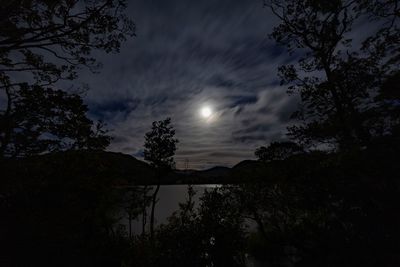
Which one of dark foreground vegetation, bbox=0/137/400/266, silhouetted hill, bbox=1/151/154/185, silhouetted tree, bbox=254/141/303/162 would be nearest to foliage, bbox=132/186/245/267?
dark foreground vegetation, bbox=0/137/400/266

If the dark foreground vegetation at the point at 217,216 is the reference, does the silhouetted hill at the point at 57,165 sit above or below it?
above

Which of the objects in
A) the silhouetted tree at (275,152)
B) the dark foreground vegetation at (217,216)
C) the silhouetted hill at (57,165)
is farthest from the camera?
the silhouetted tree at (275,152)

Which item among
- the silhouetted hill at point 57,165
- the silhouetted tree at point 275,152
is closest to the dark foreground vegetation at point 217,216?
the silhouetted hill at point 57,165

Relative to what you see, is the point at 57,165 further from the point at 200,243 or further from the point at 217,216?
the point at 217,216

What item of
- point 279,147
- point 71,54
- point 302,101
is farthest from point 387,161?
point 71,54

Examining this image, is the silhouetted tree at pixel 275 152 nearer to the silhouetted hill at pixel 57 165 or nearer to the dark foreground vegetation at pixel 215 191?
the dark foreground vegetation at pixel 215 191

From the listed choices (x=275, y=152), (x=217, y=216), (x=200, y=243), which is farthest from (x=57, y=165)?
(x=275, y=152)

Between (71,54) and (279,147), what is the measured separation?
17.3 meters

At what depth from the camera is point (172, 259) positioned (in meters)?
8.25

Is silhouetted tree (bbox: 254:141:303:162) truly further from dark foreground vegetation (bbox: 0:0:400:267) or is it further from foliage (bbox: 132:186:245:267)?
foliage (bbox: 132:186:245:267)

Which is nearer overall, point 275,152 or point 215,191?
point 215,191

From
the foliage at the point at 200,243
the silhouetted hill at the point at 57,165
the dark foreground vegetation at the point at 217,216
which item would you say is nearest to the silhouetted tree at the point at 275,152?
the dark foreground vegetation at the point at 217,216

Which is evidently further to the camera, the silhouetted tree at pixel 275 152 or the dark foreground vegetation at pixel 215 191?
the silhouetted tree at pixel 275 152

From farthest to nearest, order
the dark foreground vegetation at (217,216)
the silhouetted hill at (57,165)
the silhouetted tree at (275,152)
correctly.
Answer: the silhouetted tree at (275,152) < the dark foreground vegetation at (217,216) < the silhouetted hill at (57,165)
